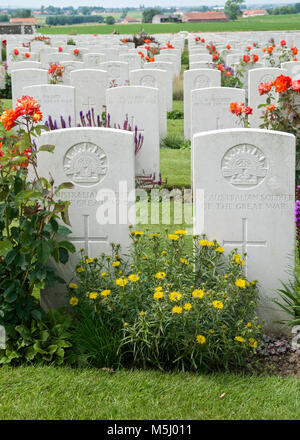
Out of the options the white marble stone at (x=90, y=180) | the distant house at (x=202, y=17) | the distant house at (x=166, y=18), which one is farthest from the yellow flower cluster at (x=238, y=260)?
the distant house at (x=202, y=17)

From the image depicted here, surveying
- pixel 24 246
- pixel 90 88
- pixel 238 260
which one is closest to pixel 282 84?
pixel 238 260

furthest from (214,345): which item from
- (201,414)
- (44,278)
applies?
(44,278)

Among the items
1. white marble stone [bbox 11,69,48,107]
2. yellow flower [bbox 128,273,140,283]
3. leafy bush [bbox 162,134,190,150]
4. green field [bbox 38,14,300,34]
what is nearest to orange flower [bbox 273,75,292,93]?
yellow flower [bbox 128,273,140,283]

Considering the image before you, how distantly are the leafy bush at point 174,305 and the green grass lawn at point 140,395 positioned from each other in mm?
142

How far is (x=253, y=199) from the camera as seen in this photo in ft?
13.4

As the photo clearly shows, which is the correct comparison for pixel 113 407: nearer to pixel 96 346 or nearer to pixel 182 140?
pixel 96 346

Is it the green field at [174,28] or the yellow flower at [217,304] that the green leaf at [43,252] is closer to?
the yellow flower at [217,304]

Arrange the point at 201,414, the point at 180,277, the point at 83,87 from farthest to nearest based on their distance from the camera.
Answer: the point at 83,87 < the point at 180,277 < the point at 201,414

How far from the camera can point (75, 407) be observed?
10.8 feet

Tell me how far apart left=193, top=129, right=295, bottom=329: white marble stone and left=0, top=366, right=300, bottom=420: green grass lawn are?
2.61 feet

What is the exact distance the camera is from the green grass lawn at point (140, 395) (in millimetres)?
3227

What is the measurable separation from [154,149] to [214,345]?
4.31 m

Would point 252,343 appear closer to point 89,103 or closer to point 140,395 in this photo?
point 140,395

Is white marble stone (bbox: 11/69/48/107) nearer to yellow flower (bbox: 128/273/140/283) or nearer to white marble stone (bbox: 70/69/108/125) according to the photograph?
white marble stone (bbox: 70/69/108/125)
